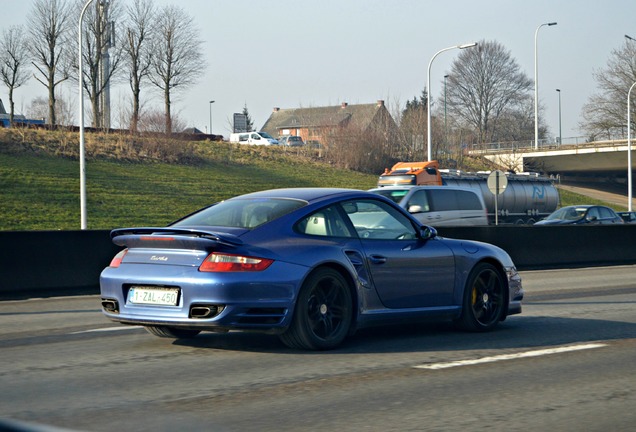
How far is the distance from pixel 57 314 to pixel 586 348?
20.8ft

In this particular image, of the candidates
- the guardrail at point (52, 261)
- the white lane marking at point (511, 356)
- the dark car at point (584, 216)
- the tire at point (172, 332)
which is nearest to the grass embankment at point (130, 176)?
the dark car at point (584, 216)

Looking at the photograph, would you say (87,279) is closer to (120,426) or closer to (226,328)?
(226,328)

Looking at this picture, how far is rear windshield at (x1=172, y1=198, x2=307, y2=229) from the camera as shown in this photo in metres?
7.93

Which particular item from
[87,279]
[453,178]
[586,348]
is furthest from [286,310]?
[453,178]

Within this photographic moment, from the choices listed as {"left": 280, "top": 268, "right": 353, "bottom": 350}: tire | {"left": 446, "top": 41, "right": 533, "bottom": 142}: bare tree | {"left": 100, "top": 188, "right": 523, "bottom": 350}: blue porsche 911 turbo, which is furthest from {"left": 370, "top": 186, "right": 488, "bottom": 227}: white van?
{"left": 446, "top": 41, "right": 533, "bottom": 142}: bare tree

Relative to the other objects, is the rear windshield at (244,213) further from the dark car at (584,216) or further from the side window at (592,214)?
the side window at (592,214)

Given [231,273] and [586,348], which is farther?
[586,348]

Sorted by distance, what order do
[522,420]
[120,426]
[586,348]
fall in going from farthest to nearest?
[586,348] → [522,420] → [120,426]

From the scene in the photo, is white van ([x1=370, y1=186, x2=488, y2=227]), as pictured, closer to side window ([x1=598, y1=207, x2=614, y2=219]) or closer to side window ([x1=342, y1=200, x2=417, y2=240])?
side window ([x1=598, y1=207, x2=614, y2=219])

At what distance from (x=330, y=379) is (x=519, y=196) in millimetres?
39979

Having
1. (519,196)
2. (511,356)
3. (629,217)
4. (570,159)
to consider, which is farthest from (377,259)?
(570,159)

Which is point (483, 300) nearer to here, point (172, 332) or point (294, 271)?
point (294, 271)

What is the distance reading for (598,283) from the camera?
53.1ft

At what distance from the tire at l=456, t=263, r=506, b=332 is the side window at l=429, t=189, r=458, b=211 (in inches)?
670
